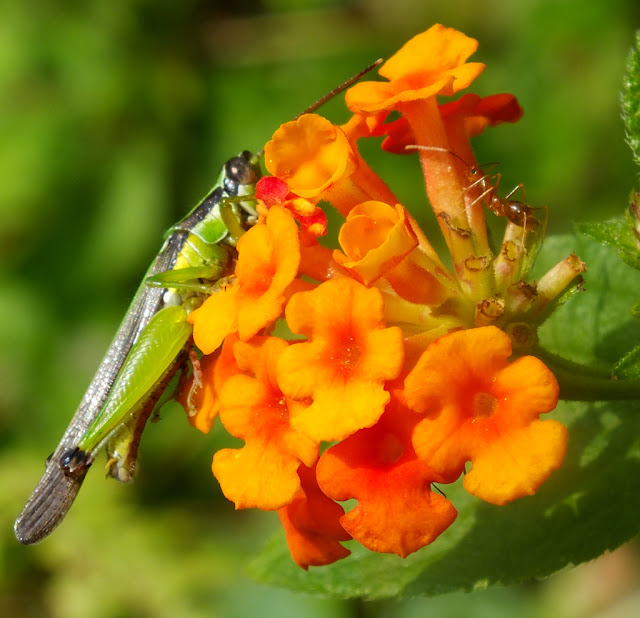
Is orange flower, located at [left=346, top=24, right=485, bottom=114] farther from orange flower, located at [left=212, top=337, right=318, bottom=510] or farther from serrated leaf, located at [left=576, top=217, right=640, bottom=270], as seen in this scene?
orange flower, located at [left=212, top=337, right=318, bottom=510]

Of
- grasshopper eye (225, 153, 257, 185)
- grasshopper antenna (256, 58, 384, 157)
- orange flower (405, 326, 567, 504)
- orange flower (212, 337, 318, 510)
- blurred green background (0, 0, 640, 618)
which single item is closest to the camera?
orange flower (405, 326, 567, 504)

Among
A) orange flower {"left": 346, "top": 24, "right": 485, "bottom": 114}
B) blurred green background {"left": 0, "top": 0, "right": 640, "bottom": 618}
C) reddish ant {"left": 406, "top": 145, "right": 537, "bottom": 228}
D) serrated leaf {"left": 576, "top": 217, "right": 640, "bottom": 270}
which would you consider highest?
orange flower {"left": 346, "top": 24, "right": 485, "bottom": 114}

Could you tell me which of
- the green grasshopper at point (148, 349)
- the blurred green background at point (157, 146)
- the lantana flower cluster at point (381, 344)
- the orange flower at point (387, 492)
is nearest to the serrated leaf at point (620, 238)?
the lantana flower cluster at point (381, 344)

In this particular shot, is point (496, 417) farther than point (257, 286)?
No

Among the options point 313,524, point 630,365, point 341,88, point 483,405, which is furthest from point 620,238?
point 341,88

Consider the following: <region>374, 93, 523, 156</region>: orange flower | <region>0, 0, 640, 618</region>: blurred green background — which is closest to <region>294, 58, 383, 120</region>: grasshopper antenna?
<region>374, 93, 523, 156</region>: orange flower

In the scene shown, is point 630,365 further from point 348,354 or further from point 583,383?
point 348,354

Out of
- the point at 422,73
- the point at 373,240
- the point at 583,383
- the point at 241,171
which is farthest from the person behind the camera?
the point at 241,171

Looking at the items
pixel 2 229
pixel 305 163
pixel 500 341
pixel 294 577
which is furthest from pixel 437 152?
pixel 2 229
